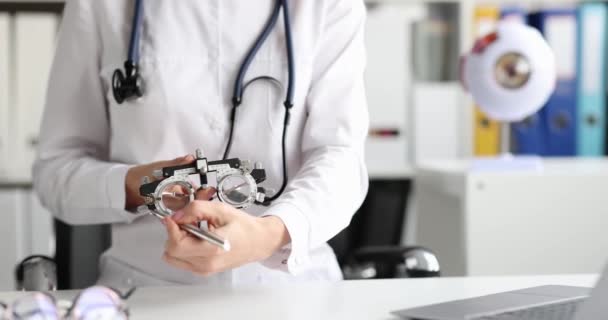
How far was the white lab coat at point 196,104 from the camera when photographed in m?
1.20

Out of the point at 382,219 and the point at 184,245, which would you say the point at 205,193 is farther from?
the point at 382,219

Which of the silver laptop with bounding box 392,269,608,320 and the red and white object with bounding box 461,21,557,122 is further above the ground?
the red and white object with bounding box 461,21,557,122

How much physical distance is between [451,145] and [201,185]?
1680 millimetres

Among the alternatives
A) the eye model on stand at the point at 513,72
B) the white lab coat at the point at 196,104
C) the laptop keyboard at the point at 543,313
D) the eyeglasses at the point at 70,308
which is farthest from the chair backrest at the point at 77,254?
the eye model on stand at the point at 513,72

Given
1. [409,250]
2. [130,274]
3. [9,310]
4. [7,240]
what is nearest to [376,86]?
[7,240]

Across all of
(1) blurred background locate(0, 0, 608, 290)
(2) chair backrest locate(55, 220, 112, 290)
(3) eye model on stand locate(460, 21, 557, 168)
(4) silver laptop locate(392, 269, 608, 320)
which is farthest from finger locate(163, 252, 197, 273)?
(3) eye model on stand locate(460, 21, 557, 168)

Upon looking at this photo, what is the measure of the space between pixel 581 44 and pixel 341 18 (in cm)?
125

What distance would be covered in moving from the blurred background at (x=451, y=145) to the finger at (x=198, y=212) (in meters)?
0.64

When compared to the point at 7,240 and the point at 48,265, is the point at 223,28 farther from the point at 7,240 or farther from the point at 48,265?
the point at 7,240

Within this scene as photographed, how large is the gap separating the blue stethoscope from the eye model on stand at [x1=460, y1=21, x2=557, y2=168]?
85 cm

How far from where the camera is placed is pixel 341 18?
4.11 feet

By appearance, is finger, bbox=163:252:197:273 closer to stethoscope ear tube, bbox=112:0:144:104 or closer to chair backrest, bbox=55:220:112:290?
stethoscope ear tube, bbox=112:0:144:104

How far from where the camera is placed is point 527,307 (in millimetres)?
846

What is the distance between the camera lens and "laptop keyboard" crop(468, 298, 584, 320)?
805 mm
